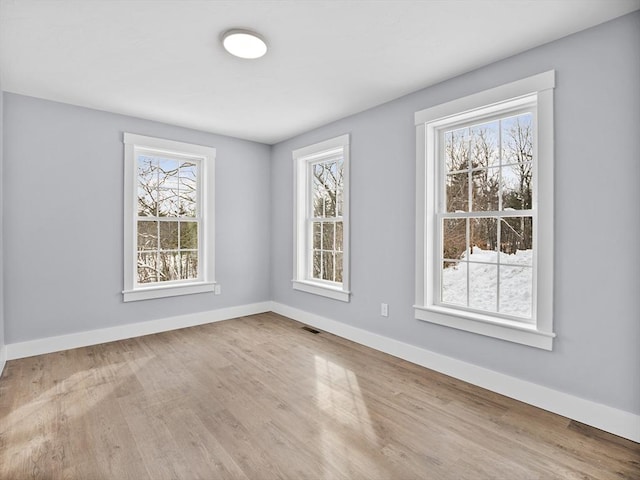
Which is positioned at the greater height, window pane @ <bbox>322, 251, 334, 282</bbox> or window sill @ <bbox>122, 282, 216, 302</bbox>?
window pane @ <bbox>322, 251, 334, 282</bbox>

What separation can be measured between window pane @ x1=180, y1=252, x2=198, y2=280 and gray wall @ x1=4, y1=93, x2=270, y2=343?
0.37m

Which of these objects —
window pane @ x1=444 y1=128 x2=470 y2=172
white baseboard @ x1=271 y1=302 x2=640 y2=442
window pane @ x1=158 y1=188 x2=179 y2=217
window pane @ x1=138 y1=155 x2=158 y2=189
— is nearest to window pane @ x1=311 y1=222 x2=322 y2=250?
white baseboard @ x1=271 y1=302 x2=640 y2=442

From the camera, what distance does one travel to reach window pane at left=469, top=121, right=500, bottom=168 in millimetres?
2771

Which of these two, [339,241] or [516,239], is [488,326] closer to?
[516,239]

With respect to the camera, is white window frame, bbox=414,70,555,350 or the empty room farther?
white window frame, bbox=414,70,555,350

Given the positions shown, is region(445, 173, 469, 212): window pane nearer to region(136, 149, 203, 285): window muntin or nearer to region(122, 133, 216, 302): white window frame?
region(122, 133, 216, 302): white window frame

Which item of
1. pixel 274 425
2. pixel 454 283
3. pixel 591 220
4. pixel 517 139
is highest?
pixel 517 139

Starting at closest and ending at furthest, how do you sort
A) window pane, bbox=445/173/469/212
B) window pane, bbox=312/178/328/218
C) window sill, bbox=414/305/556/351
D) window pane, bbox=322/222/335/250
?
window sill, bbox=414/305/556/351, window pane, bbox=445/173/469/212, window pane, bbox=322/222/335/250, window pane, bbox=312/178/328/218

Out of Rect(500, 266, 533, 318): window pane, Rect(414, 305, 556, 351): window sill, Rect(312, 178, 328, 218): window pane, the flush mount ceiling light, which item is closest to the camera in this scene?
the flush mount ceiling light

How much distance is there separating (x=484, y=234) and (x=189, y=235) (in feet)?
11.6

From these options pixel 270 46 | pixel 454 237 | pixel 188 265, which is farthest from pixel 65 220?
pixel 454 237

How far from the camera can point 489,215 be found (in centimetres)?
276

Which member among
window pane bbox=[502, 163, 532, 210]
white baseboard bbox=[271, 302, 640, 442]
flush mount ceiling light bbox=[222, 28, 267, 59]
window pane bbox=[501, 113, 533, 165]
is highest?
flush mount ceiling light bbox=[222, 28, 267, 59]

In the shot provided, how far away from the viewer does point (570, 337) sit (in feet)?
7.48
